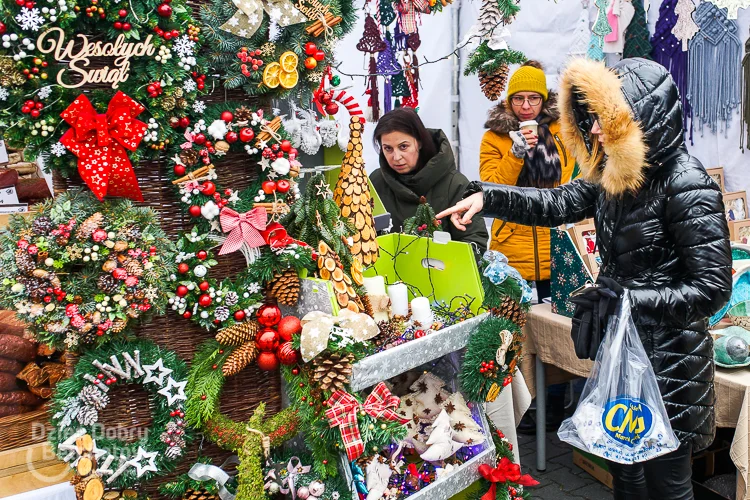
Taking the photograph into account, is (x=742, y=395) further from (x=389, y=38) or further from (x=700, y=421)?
(x=389, y=38)

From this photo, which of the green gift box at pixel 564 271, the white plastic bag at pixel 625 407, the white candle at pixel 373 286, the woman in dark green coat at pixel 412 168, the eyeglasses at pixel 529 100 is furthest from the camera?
the eyeglasses at pixel 529 100

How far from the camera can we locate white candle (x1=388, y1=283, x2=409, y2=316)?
7.50 ft

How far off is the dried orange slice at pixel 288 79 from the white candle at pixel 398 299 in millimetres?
792

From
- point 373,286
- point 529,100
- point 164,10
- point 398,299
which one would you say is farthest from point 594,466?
point 164,10

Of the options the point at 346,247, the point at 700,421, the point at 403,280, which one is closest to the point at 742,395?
the point at 700,421

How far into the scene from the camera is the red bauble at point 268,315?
1.87 metres

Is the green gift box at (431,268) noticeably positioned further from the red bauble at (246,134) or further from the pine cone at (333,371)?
the red bauble at (246,134)

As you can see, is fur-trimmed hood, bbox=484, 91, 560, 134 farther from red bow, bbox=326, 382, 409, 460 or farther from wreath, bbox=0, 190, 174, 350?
wreath, bbox=0, 190, 174, 350

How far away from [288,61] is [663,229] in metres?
1.21

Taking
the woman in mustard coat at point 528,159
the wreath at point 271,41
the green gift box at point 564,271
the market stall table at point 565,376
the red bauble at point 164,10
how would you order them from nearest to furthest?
the red bauble at point 164,10, the wreath at point 271,41, the market stall table at point 565,376, the green gift box at point 564,271, the woman in mustard coat at point 528,159

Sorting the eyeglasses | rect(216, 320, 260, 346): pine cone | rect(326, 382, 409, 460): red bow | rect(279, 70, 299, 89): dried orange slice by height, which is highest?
the eyeglasses

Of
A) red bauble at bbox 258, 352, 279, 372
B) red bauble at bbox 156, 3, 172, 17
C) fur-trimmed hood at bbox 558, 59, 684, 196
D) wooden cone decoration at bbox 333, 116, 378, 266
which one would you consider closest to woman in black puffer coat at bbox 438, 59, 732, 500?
fur-trimmed hood at bbox 558, 59, 684, 196

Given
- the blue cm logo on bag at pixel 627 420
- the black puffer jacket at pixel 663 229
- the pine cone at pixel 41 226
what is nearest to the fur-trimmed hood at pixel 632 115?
the black puffer jacket at pixel 663 229

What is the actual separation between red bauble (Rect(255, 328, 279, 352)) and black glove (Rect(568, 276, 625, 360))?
0.94 metres
